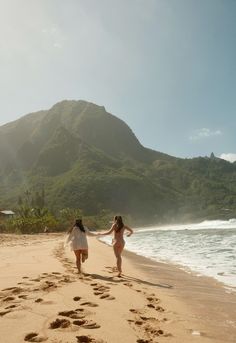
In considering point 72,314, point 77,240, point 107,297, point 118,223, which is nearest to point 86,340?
point 72,314

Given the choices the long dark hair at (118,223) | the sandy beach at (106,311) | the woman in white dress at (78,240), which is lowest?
the sandy beach at (106,311)

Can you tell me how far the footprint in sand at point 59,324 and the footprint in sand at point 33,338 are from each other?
322 mm

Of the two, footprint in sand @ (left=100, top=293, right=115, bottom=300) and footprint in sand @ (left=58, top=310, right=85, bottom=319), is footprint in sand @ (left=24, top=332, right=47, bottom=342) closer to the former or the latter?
footprint in sand @ (left=58, top=310, right=85, bottom=319)

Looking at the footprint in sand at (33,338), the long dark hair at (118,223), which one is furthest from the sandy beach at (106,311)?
the long dark hair at (118,223)

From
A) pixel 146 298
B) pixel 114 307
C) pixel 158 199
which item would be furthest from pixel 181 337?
pixel 158 199

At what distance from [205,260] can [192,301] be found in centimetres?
832

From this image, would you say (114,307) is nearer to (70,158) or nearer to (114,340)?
(114,340)

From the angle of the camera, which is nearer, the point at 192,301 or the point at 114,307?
the point at 114,307

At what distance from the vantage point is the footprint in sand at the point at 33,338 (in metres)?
4.41

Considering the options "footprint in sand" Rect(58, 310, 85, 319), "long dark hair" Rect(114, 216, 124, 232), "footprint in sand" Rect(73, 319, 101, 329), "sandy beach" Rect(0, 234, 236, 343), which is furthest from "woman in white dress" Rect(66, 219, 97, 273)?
"footprint in sand" Rect(73, 319, 101, 329)

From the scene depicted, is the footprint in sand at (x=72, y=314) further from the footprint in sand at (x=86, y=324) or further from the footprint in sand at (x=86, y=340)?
the footprint in sand at (x=86, y=340)

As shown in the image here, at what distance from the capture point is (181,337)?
4.91m

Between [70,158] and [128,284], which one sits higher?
[70,158]

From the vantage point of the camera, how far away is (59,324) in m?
4.97
